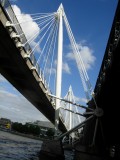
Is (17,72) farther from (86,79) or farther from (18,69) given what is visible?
(86,79)

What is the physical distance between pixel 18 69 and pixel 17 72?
3.44 feet

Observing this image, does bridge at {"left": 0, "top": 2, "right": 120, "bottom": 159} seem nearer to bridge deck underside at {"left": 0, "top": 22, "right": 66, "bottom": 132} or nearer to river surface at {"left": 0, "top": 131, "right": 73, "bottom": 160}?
bridge deck underside at {"left": 0, "top": 22, "right": 66, "bottom": 132}

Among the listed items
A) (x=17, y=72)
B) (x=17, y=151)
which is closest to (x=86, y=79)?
(x=17, y=72)

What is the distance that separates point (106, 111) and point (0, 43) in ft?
46.9

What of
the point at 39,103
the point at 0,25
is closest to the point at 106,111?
the point at 39,103

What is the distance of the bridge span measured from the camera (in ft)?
58.5

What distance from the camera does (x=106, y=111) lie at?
29109mm

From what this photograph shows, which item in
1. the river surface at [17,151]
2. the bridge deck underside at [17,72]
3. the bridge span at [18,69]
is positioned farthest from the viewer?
the river surface at [17,151]

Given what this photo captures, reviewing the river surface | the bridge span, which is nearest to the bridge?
the bridge span

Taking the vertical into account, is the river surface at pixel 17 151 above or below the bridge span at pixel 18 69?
below

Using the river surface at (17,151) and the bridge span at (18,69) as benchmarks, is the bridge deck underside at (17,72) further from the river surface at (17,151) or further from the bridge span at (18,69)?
the river surface at (17,151)

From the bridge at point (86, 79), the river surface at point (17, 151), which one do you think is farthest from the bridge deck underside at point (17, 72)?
the river surface at point (17, 151)

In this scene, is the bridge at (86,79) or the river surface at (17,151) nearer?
the bridge at (86,79)

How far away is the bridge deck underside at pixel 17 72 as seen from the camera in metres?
18.9
